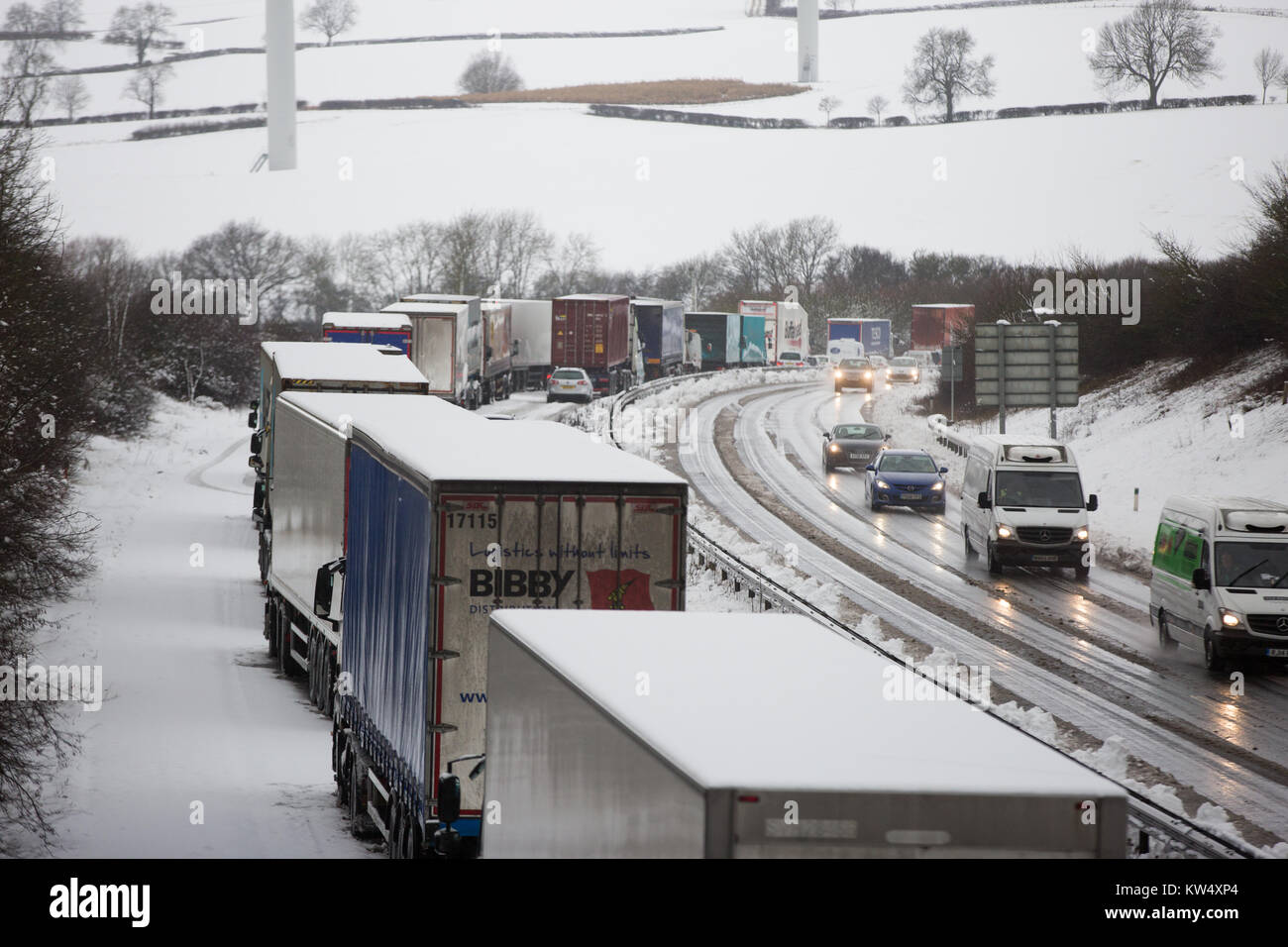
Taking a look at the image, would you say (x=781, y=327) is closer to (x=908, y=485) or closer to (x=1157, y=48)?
(x=908, y=485)

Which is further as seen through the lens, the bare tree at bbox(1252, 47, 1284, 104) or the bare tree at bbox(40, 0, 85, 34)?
the bare tree at bbox(40, 0, 85, 34)

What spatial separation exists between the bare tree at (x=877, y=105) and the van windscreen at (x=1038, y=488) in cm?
15783

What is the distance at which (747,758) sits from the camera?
575 cm

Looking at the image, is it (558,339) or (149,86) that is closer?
(558,339)

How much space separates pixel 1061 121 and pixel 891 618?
149m

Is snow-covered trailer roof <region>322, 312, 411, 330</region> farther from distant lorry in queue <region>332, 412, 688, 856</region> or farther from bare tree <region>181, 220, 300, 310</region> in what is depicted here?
bare tree <region>181, 220, 300, 310</region>

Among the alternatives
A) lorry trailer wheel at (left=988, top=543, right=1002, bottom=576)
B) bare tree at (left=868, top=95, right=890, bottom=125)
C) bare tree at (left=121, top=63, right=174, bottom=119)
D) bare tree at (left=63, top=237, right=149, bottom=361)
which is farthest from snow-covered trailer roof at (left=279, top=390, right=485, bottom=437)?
bare tree at (left=868, top=95, right=890, bottom=125)

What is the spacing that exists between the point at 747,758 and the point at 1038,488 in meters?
24.7

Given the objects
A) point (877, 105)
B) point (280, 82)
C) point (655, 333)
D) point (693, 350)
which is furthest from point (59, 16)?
point (655, 333)

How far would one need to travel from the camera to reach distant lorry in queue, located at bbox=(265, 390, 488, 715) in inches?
666

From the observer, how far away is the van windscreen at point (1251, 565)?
66.5ft

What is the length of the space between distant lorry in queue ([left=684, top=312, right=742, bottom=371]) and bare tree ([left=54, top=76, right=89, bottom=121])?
4403 inches

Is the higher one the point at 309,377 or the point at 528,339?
the point at 528,339

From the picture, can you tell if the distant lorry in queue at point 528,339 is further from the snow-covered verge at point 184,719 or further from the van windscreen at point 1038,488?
the van windscreen at point 1038,488
